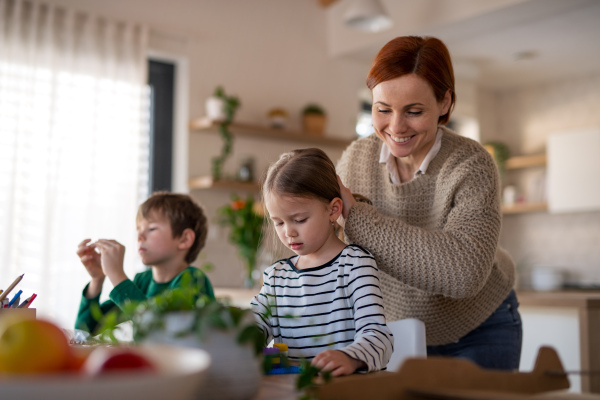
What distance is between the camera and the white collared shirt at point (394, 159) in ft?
4.78

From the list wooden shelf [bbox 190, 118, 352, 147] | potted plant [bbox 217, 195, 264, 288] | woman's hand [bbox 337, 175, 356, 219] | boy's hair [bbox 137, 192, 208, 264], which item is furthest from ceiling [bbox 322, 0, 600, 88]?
woman's hand [bbox 337, 175, 356, 219]

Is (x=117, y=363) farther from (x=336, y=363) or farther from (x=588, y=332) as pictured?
(x=588, y=332)

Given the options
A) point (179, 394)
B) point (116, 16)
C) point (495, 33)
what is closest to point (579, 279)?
point (495, 33)

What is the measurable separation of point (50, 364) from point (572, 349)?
8.57 feet

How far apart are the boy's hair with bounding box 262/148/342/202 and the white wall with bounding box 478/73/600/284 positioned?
4483 mm

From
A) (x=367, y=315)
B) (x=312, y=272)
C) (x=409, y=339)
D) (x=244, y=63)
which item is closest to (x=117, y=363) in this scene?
(x=367, y=315)

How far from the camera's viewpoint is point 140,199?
4031mm

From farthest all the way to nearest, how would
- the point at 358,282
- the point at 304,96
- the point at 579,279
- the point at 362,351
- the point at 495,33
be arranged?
the point at 579,279
the point at 304,96
the point at 495,33
the point at 358,282
the point at 362,351

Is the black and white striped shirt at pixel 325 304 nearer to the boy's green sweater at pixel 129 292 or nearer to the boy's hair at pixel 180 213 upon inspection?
the boy's green sweater at pixel 129 292

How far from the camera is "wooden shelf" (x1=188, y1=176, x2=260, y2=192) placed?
4.17 meters

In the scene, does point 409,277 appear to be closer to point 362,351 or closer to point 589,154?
point 362,351

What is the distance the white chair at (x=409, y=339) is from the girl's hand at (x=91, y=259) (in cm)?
87

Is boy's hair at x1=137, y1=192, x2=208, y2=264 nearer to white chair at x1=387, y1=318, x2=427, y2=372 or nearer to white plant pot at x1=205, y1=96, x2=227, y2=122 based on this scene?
white chair at x1=387, y1=318, x2=427, y2=372

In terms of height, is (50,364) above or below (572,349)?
above
